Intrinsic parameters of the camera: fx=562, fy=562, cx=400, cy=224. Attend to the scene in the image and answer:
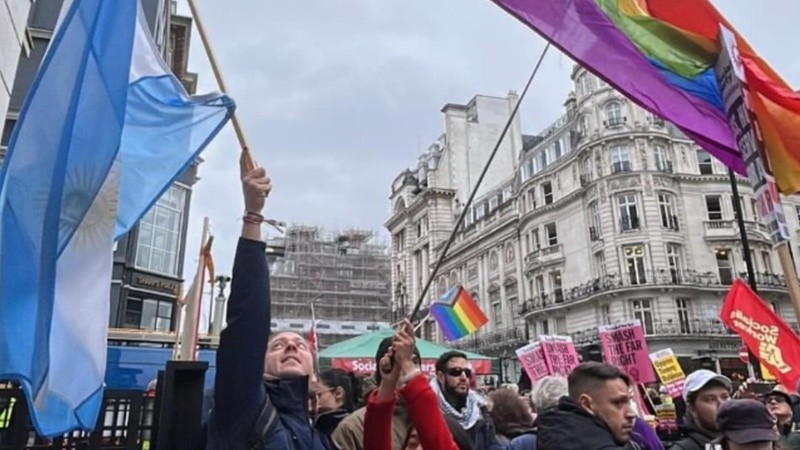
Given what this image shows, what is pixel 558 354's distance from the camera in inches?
400

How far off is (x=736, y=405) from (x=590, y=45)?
2865 millimetres

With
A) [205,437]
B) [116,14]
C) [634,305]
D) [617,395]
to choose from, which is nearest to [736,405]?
[617,395]

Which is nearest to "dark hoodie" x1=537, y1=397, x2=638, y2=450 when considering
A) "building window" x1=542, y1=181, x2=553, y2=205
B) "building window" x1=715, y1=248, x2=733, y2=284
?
"building window" x1=715, y1=248, x2=733, y2=284

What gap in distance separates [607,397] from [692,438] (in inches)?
54.4

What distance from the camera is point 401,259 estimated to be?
63.3 metres

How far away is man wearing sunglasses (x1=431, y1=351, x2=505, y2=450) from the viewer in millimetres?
3523

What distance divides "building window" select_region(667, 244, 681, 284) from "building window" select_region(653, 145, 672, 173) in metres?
4.96

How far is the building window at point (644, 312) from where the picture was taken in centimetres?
3331

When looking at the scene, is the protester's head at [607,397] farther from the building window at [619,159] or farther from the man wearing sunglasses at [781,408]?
the building window at [619,159]

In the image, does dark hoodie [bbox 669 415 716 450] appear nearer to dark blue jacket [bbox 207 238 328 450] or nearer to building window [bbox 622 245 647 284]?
dark blue jacket [bbox 207 238 328 450]

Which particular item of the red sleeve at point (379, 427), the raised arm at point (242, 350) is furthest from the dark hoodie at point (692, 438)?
the raised arm at point (242, 350)

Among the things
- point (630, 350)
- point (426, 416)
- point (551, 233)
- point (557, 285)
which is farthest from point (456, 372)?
point (551, 233)

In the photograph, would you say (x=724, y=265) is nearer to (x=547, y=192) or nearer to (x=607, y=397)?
(x=547, y=192)

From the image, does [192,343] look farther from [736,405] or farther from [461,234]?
[461,234]
